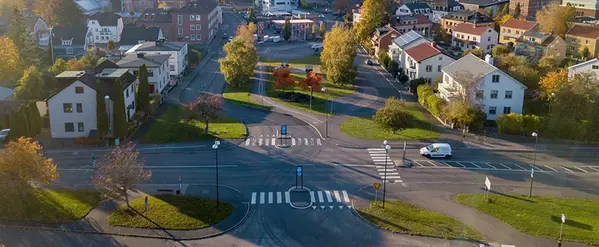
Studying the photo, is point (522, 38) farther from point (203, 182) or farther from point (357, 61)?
point (203, 182)

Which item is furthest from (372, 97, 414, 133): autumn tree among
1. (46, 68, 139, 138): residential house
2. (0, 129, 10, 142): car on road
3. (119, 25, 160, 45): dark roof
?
(119, 25, 160, 45): dark roof

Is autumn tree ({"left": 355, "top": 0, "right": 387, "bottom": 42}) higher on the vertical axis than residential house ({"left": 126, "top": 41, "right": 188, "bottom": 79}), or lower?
higher

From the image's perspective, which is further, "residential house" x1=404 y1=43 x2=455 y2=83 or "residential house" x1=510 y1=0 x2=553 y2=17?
"residential house" x1=510 y1=0 x2=553 y2=17

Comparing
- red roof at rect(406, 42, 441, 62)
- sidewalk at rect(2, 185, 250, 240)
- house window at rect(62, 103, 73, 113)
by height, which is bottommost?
sidewalk at rect(2, 185, 250, 240)

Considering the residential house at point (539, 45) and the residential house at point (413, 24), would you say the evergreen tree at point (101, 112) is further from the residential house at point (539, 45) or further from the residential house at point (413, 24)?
the residential house at point (413, 24)

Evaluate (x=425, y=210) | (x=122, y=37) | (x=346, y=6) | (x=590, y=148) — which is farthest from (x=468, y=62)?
(x=346, y=6)

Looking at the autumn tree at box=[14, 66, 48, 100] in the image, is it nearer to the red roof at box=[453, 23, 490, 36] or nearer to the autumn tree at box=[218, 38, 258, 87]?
the autumn tree at box=[218, 38, 258, 87]

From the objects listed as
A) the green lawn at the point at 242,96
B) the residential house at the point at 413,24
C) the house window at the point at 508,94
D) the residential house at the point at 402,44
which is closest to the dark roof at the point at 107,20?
the green lawn at the point at 242,96
